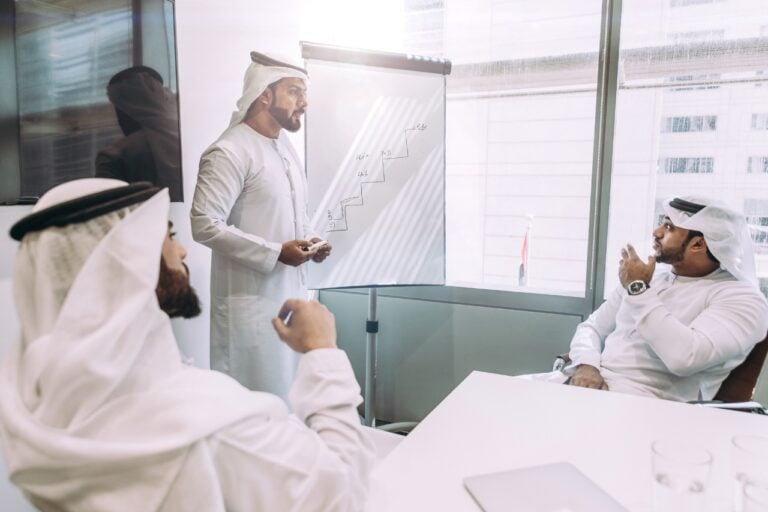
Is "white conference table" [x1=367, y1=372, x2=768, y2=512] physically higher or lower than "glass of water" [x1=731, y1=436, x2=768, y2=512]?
lower

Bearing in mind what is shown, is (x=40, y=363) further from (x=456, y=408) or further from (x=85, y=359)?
(x=456, y=408)

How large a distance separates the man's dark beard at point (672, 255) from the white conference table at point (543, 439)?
74cm

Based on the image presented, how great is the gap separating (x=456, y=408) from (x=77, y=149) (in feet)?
4.32

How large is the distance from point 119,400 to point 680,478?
2.89ft

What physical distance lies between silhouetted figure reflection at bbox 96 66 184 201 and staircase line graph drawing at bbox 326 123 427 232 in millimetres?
782

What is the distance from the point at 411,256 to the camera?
2762 mm

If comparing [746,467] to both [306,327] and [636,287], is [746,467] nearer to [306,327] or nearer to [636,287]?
[306,327]

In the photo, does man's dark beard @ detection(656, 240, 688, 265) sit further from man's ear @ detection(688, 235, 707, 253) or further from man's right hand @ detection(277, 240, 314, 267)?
man's right hand @ detection(277, 240, 314, 267)

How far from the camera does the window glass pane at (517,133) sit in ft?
8.84

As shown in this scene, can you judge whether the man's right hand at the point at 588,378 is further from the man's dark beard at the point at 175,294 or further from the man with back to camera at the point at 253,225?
the man's dark beard at the point at 175,294

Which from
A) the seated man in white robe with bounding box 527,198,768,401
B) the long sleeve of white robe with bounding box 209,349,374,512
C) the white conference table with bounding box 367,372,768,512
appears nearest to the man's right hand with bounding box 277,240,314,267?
the white conference table with bounding box 367,372,768,512

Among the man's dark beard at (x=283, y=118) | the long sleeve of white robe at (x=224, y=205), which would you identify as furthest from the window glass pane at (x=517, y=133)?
the long sleeve of white robe at (x=224, y=205)

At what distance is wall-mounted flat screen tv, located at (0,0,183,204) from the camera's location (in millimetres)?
1496

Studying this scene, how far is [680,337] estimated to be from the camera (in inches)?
72.8
